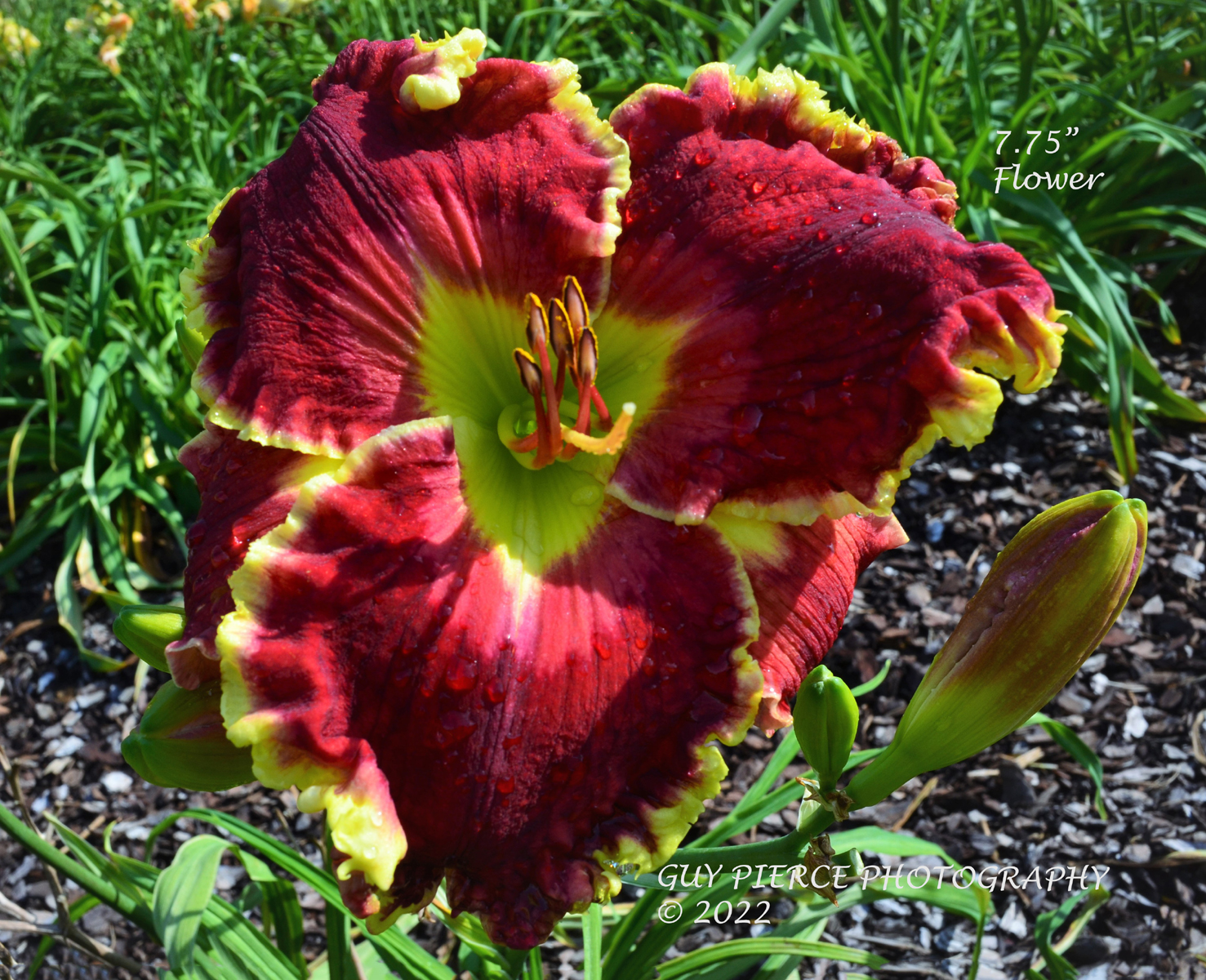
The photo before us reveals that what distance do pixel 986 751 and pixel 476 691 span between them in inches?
71.7

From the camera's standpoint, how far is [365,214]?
1.00 metres

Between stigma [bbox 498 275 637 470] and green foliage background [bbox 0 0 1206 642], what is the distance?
5.57 ft

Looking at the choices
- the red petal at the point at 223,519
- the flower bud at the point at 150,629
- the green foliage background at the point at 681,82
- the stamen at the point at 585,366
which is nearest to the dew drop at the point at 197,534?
the red petal at the point at 223,519

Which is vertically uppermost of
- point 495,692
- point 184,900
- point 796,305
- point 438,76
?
point 438,76

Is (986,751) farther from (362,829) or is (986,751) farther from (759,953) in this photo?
(362,829)

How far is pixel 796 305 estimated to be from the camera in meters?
0.94

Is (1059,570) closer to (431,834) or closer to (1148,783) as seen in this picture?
(431,834)

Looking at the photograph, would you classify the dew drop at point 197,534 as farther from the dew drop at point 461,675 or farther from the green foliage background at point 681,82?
the green foliage background at point 681,82

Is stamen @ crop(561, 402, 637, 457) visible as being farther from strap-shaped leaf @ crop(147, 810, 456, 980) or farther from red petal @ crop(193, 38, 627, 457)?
strap-shaped leaf @ crop(147, 810, 456, 980)

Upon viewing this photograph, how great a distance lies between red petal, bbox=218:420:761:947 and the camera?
86 centimetres

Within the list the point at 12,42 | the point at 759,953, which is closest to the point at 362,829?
the point at 759,953

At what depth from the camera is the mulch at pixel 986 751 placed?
2.00 meters

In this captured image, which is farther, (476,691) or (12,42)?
(12,42)

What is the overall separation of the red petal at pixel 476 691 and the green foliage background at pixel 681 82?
1.88 m
